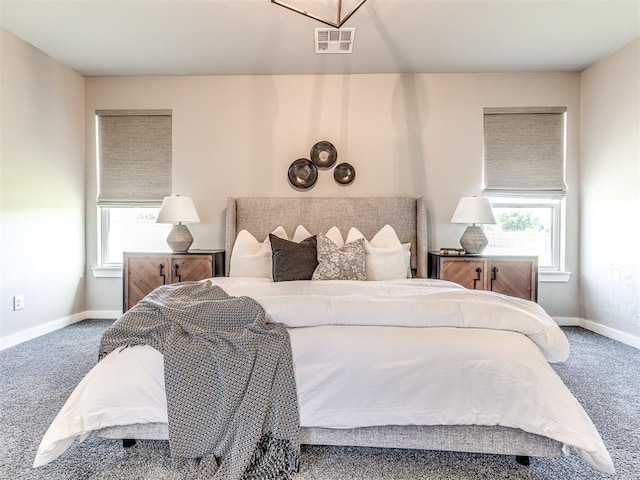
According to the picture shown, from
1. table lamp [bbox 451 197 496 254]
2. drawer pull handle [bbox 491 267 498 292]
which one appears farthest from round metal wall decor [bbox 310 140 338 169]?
drawer pull handle [bbox 491 267 498 292]

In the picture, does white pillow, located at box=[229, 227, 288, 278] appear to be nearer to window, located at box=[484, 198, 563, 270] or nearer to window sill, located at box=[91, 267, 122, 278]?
window sill, located at box=[91, 267, 122, 278]

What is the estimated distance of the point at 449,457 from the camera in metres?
1.63

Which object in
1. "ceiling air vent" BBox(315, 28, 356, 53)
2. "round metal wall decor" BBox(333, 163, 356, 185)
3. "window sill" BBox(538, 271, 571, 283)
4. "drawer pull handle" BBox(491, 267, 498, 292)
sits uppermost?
"ceiling air vent" BBox(315, 28, 356, 53)

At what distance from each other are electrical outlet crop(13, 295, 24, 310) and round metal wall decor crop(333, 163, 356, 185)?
326 centimetres

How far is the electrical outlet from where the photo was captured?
3.20 meters

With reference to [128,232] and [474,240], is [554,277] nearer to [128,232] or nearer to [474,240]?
[474,240]

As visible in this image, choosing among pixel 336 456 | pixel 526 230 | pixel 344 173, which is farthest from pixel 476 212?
pixel 336 456

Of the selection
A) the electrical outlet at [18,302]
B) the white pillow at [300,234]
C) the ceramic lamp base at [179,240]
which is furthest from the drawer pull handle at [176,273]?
the electrical outlet at [18,302]

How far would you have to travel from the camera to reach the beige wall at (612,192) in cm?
325

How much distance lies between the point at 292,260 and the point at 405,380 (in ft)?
5.72

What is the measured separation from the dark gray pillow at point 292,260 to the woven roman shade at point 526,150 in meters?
2.23

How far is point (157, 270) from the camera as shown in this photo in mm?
3537

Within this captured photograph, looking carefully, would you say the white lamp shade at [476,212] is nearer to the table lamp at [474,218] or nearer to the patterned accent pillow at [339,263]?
the table lamp at [474,218]

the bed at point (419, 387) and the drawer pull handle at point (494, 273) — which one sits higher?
the drawer pull handle at point (494, 273)
